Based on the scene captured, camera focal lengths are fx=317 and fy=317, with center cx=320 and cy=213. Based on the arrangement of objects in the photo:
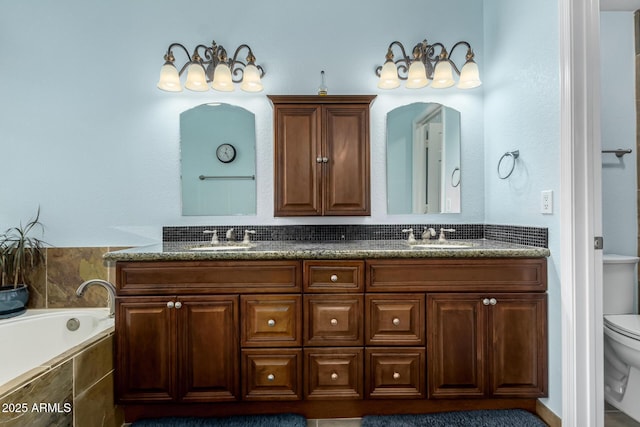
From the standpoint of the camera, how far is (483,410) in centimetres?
167

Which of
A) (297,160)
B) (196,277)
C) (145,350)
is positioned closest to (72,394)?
(145,350)

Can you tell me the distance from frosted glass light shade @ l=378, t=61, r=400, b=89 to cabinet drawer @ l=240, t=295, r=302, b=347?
1.48 metres

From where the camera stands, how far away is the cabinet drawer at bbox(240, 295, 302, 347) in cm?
158

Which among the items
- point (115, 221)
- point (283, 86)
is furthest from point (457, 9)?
point (115, 221)

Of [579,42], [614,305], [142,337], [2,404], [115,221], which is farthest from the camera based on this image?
[115,221]

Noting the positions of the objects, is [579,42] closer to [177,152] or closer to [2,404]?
[177,152]

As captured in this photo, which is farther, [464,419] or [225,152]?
[225,152]

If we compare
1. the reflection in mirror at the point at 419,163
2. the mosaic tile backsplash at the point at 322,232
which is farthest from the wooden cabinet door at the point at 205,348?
the reflection in mirror at the point at 419,163

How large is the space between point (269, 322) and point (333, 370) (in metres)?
0.40

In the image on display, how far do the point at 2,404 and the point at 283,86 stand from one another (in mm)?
2040

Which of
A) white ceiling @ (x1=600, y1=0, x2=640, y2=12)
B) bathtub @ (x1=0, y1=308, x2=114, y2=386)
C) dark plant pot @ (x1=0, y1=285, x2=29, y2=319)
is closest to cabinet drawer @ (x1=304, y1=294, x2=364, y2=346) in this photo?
bathtub @ (x1=0, y1=308, x2=114, y2=386)

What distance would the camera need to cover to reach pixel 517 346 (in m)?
1.60

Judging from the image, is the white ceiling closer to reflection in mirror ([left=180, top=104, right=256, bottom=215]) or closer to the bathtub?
reflection in mirror ([left=180, top=104, right=256, bottom=215])

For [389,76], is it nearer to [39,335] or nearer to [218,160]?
[218,160]
